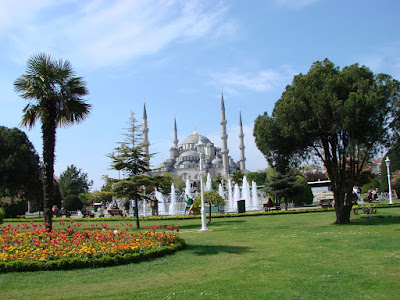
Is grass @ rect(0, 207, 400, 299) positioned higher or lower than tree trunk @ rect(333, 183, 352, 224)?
lower

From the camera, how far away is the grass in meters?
5.16

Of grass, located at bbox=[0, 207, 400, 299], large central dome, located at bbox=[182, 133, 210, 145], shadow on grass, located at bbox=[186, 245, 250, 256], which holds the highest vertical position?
large central dome, located at bbox=[182, 133, 210, 145]

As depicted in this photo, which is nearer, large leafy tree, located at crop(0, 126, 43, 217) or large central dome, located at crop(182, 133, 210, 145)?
large leafy tree, located at crop(0, 126, 43, 217)

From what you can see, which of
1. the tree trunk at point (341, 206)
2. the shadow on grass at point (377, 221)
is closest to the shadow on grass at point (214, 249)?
the tree trunk at point (341, 206)

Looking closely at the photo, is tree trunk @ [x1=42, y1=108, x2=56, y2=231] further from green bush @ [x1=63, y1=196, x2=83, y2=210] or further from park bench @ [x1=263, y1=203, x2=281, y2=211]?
green bush @ [x1=63, y1=196, x2=83, y2=210]

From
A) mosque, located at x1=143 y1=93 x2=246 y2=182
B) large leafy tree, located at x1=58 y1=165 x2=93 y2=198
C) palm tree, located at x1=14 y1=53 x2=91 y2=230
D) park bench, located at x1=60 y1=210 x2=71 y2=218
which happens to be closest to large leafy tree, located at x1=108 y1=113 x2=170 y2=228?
palm tree, located at x1=14 y1=53 x2=91 y2=230

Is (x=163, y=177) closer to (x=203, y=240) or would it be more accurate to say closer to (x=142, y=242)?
(x=203, y=240)

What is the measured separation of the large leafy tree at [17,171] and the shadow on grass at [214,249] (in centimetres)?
2400

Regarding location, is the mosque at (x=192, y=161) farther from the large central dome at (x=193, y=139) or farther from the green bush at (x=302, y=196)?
the green bush at (x=302, y=196)

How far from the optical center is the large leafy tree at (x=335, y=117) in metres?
12.3

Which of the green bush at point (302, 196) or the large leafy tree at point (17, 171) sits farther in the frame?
the large leafy tree at point (17, 171)

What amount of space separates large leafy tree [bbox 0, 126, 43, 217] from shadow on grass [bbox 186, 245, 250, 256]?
23998mm

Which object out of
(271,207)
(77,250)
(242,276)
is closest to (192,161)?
(271,207)

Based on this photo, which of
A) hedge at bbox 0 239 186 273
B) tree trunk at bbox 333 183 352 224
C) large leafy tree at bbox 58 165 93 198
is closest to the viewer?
hedge at bbox 0 239 186 273
